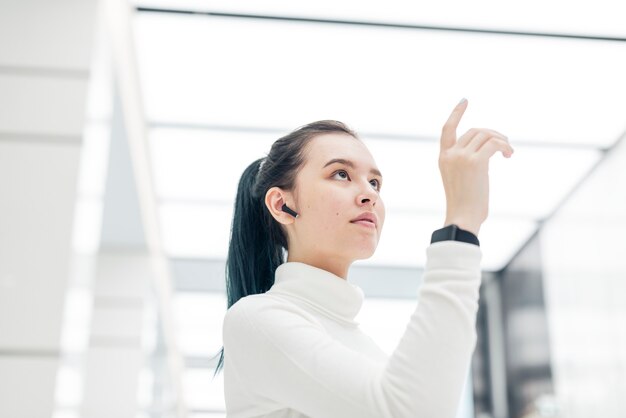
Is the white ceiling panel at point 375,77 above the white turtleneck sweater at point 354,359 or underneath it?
above

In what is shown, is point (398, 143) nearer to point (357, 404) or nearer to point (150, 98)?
point (150, 98)

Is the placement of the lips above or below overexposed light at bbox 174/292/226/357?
below

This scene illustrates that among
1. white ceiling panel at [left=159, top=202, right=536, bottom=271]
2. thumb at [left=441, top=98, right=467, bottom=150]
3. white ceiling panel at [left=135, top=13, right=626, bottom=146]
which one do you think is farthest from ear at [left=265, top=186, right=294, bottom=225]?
white ceiling panel at [left=159, top=202, right=536, bottom=271]

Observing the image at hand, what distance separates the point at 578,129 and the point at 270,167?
333cm

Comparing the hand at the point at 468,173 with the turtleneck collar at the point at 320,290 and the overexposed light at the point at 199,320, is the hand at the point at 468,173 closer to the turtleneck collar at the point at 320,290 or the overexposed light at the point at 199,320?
the turtleneck collar at the point at 320,290

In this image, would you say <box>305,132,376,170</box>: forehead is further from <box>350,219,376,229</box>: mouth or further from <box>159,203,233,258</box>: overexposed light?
<box>159,203,233,258</box>: overexposed light

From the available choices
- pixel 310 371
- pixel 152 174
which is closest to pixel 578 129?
pixel 152 174

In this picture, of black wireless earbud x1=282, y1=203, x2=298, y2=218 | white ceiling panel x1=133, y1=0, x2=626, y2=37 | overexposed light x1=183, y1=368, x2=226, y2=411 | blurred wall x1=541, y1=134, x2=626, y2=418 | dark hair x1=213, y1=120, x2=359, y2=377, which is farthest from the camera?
overexposed light x1=183, y1=368, x2=226, y2=411

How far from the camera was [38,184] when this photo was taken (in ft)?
7.91

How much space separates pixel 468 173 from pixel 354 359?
10.3 inches

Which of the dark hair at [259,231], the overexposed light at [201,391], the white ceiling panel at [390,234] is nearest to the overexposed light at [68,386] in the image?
the dark hair at [259,231]

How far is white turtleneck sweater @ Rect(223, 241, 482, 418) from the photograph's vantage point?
905mm

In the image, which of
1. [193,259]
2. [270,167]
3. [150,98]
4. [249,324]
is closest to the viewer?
[249,324]

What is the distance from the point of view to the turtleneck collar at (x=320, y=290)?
121 cm
